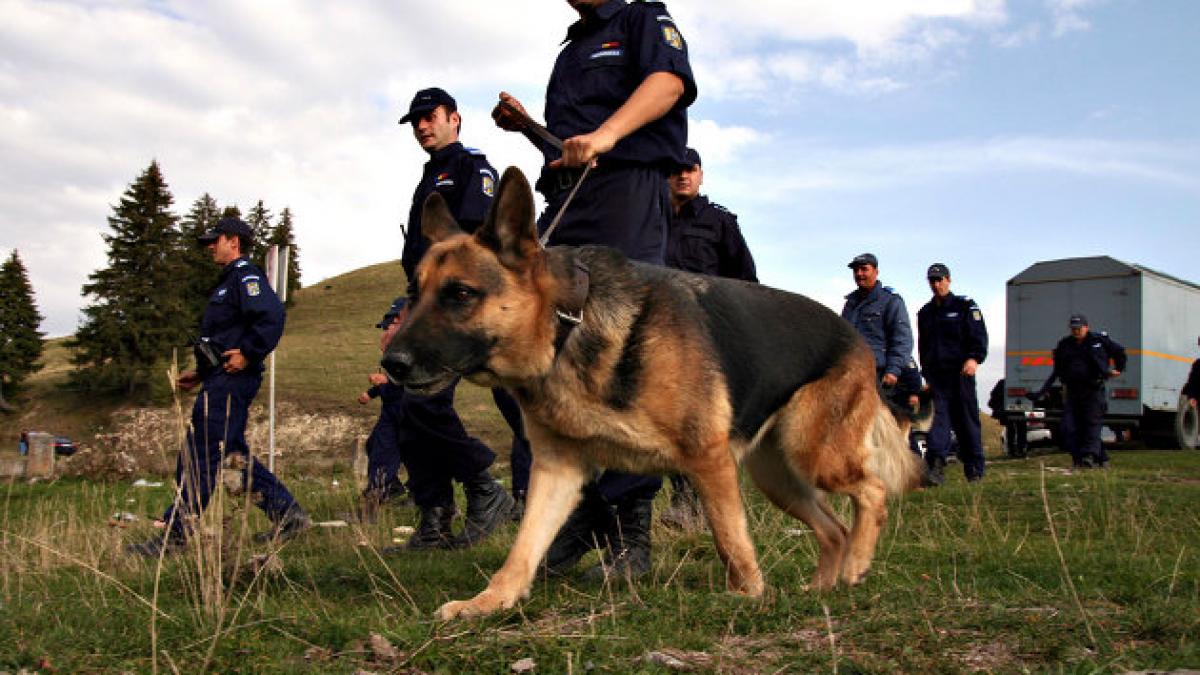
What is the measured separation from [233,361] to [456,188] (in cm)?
245

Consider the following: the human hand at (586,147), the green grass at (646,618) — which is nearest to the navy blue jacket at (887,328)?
the green grass at (646,618)

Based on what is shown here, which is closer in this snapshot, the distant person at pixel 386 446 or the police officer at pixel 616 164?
the police officer at pixel 616 164

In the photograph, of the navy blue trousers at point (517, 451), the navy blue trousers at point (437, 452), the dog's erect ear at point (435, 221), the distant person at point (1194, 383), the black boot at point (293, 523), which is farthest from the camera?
the distant person at point (1194, 383)

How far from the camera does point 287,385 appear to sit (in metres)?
29.6

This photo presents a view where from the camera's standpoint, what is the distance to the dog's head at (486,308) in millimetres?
3268

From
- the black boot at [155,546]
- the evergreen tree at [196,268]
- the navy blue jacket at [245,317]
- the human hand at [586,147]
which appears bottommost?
the black boot at [155,546]

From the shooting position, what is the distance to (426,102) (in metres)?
6.34

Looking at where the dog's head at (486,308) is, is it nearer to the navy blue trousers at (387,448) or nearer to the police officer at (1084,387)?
the navy blue trousers at (387,448)

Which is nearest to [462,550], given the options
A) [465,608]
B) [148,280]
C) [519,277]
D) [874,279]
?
[465,608]

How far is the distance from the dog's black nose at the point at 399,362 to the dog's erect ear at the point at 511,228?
512 mm

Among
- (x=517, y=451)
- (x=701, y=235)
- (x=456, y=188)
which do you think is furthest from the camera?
(x=701, y=235)

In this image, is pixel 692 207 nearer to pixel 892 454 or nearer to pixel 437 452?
pixel 437 452

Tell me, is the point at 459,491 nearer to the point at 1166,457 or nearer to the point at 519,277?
the point at 519,277

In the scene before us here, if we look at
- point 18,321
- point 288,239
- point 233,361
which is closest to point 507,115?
point 233,361
